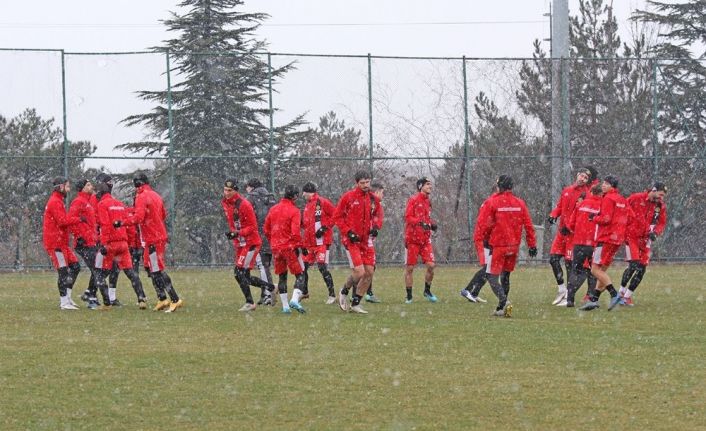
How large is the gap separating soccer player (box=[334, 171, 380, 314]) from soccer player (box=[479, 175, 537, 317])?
1870 millimetres

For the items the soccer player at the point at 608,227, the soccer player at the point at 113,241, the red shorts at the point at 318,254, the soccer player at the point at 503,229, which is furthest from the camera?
the red shorts at the point at 318,254

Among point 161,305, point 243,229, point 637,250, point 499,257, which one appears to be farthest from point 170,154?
point 499,257

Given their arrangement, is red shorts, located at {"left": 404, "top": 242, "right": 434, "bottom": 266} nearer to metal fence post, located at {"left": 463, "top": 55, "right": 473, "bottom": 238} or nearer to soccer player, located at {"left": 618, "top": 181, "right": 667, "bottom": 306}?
soccer player, located at {"left": 618, "top": 181, "right": 667, "bottom": 306}

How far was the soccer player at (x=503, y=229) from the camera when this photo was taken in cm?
1802

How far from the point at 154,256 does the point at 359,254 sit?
3132 millimetres

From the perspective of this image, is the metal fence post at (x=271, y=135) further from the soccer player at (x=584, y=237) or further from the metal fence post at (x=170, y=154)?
the soccer player at (x=584, y=237)

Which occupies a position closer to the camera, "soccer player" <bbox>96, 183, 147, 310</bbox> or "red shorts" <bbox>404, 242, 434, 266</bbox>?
"soccer player" <bbox>96, 183, 147, 310</bbox>

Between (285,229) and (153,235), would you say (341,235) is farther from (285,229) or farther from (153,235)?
(153,235)

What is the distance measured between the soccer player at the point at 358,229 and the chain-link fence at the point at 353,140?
13.4 metres

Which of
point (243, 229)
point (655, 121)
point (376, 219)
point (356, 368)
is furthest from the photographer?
point (655, 121)

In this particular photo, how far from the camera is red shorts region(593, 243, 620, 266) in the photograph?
19.4 m

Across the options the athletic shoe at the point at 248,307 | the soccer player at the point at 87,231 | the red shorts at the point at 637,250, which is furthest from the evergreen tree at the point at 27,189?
the red shorts at the point at 637,250

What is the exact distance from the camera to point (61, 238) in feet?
67.4

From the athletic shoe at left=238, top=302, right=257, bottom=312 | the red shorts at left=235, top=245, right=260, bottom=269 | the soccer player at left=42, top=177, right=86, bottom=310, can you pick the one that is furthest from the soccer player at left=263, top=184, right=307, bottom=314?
the soccer player at left=42, top=177, right=86, bottom=310
